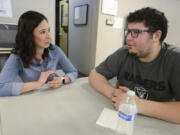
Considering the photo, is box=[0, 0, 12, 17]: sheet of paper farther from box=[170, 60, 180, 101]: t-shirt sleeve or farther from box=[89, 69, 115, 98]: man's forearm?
box=[170, 60, 180, 101]: t-shirt sleeve

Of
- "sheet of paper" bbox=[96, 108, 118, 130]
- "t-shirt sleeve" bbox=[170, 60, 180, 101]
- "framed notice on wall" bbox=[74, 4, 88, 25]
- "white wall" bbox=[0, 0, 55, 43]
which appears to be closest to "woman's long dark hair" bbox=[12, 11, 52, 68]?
"sheet of paper" bbox=[96, 108, 118, 130]

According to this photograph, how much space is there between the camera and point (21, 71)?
3.81 ft

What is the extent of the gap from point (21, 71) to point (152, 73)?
42.1 inches

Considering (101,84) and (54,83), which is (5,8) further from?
(101,84)

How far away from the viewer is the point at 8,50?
5.98ft

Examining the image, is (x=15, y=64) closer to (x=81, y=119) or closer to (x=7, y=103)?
(x=7, y=103)

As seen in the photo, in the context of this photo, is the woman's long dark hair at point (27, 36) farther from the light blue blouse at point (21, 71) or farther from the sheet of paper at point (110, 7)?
the sheet of paper at point (110, 7)

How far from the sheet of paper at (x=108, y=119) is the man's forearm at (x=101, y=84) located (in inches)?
6.2

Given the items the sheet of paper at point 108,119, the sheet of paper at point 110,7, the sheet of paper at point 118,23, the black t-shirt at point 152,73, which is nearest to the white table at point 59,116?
the sheet of paper at point 108,119

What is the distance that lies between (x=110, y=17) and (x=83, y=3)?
0.76 meters

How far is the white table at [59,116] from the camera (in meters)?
0.60

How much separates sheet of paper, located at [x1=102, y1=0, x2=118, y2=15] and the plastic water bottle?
2423 millimetres

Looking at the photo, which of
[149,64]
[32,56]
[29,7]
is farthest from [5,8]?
[149,64]

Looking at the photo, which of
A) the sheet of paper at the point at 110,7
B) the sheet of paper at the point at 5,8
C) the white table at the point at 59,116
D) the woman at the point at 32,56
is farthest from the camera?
the sheet of paper at the point at 110,7
